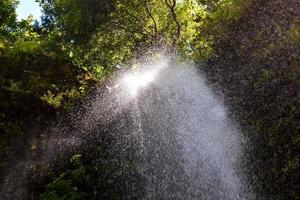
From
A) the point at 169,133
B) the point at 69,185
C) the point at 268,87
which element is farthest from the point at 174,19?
the point at 69,185

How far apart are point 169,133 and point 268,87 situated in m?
3.60

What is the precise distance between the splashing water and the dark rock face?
626 millimetres

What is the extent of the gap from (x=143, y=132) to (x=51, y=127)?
3.32 metres

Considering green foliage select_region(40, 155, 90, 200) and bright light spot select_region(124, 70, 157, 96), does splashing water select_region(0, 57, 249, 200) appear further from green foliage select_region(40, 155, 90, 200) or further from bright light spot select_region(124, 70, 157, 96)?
green foliage select_region(40, 155, 90, 200)

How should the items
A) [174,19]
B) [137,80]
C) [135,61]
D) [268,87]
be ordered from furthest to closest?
1. [135,61]
2. [137,80]
3. [174,19]
4. [268,87]

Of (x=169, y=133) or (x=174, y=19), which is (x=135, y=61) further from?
(x=169, y=133)

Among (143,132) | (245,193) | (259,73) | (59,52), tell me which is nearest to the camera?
(245,193)

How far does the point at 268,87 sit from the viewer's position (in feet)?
39.5

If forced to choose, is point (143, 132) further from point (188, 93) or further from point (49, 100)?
point (49, 100)

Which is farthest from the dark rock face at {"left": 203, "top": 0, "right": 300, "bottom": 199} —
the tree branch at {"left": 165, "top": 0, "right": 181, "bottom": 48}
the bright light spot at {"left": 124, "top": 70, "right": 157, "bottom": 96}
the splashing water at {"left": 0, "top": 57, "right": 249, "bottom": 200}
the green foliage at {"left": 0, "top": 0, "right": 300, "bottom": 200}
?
the bright light spot at {"left": 124, "top": 70, "right": 157, "bottom": 96}

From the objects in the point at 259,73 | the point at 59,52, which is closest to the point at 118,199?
the point at 259,73

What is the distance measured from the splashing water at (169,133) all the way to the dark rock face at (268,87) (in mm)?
626

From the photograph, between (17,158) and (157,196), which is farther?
(17,158)

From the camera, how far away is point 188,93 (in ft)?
48.5
